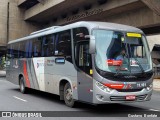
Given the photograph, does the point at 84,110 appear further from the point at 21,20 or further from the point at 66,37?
the point at 21,20

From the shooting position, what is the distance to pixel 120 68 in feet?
32.7

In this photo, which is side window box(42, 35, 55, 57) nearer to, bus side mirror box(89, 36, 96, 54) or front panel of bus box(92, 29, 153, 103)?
front panel of bus box(92, 29, 153, 103)

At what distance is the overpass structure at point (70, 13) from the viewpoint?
80.1 feet

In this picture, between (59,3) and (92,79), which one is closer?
(92,79)

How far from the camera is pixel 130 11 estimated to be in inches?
1024

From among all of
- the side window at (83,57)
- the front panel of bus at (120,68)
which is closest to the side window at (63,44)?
the side window at (83,57)

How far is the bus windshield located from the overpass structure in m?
10.4

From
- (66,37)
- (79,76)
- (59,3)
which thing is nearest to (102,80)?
(79,76)

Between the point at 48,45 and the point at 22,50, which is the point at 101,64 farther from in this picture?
the point at 22,50

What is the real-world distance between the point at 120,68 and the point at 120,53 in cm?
55

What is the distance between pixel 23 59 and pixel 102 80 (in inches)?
305

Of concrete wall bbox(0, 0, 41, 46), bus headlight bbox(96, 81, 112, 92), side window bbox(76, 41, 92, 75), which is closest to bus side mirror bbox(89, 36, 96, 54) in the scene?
side window bbox(76, 41, 92, 75)

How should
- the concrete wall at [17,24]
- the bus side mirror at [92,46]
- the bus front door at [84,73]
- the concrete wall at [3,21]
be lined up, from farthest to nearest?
the concrete wall at [17,24], the concrete wall at [3,21], the bus front door at [84,73], the bus side mirror at [92,46]

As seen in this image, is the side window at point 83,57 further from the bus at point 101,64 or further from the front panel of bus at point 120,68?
the front panel of bus at point 120,68
